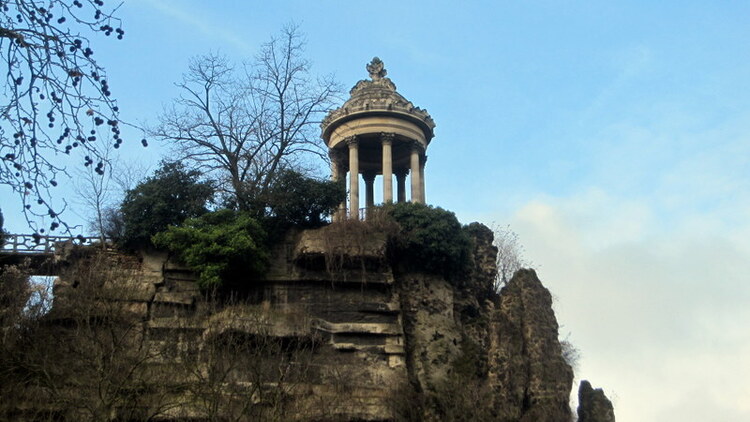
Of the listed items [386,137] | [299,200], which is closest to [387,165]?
[386,137]

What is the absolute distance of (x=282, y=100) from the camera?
3238cm

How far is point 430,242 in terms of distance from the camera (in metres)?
27.8

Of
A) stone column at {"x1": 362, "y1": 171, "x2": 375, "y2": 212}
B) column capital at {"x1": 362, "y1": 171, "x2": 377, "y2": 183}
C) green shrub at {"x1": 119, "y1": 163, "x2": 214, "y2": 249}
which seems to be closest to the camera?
green shrub at {"x1": 119, "y1": 163, "x2": 214, "y2": 249}

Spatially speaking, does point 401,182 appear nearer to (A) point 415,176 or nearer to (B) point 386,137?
(A) point 415,176

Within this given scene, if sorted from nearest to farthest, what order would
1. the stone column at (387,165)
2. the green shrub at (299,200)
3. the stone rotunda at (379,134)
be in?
the green shrub at (299,200) < the stone column at (387,165) < the stone rotunda at (379,134)

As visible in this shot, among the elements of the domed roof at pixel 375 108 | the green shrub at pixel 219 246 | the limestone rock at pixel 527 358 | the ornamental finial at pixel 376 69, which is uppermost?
the ornamental finial at pixel 376 69

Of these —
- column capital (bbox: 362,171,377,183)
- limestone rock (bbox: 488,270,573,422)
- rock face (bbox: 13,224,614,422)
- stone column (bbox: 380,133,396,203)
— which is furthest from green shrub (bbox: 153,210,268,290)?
column capital (bbox: 362,171,377,183)

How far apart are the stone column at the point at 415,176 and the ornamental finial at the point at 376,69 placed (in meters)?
4.49

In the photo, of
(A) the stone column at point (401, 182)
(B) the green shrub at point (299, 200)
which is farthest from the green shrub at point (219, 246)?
(A) the stone column at point (401, 182)

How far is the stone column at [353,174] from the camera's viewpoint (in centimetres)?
3347

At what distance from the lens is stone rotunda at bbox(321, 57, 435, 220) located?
34.7 meters

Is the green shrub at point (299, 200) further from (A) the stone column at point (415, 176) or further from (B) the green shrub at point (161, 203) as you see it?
(A) the stone column at point (415, 176)

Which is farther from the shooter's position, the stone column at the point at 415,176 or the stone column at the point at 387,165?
the stone column at the point at 415,176

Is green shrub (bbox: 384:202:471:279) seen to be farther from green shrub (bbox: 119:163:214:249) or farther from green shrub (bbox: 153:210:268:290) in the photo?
green shrub (bbox: 119:163:214:249)
